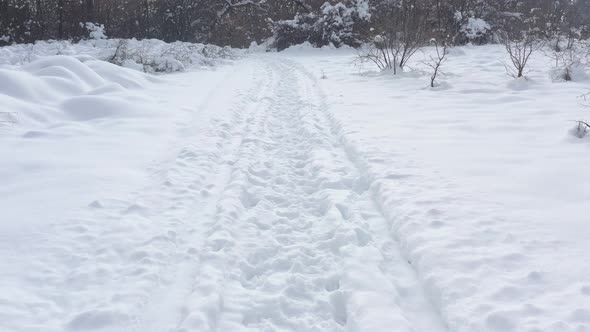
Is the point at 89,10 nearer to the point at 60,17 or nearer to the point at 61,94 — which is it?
the point at 60,17

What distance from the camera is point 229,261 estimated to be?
287cm

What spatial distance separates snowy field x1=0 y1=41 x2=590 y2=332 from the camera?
7.81 feet

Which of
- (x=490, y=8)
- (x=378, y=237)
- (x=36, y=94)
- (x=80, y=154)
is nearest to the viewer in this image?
(x=378, y=237)

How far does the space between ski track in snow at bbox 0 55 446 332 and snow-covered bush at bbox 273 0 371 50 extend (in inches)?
763

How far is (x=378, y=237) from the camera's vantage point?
3.24 m

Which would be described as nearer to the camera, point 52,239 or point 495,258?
point 495,258

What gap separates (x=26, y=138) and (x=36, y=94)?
6.57ft

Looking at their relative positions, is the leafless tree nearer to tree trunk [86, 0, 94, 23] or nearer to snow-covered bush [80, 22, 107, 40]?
snow-covered bush [80, 22, 107, 40]

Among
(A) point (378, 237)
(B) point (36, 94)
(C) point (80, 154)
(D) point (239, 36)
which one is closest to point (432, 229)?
(A) point (378, 237)

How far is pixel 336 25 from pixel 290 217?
20.9 metres

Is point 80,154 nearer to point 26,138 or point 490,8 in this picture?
point 26,138

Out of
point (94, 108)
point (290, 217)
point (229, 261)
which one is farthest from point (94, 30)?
point (229, 261)

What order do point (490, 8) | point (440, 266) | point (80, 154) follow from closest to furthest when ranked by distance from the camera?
1. point (440, 266)
2. point (80, 154)
3. point (490, 8)

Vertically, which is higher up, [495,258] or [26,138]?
[26,138]
